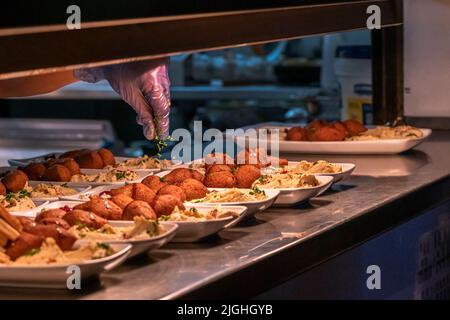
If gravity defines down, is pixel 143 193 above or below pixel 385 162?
above

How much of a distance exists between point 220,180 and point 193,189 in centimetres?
21

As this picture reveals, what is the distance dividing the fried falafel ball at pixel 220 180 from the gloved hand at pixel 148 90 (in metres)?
0.34

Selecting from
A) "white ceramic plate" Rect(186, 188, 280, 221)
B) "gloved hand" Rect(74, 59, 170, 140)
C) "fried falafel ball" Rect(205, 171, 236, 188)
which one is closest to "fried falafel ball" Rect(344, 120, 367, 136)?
"gloved hand" Rect(74, 59, 170, 140)

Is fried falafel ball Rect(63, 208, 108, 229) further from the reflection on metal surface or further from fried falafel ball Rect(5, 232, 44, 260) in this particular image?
the reflection on metal surface

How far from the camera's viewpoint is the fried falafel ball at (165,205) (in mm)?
2695

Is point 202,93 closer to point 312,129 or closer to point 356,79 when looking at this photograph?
point 356,79

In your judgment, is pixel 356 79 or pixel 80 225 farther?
pixel 356 79

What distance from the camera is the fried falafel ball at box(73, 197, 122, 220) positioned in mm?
2604

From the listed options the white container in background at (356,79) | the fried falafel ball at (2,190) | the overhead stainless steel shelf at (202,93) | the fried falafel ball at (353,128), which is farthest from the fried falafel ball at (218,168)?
the overhead stainless steel shelf at (202,93)

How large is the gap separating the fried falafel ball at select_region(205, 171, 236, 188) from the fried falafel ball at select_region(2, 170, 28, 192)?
1.81ft

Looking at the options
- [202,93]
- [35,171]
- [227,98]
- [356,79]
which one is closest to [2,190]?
[35,171]

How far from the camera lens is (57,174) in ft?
10.9

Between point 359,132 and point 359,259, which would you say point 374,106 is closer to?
point 359,132

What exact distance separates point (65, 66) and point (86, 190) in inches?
39.1
